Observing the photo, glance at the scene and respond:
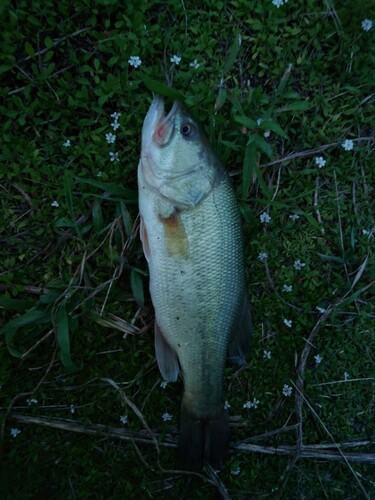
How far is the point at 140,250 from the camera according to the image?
2.39 m

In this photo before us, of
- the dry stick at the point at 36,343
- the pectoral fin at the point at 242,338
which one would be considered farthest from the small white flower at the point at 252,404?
the dry stick at the point at 36,343

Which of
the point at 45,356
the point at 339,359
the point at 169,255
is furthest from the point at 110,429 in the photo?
the point at 339,359

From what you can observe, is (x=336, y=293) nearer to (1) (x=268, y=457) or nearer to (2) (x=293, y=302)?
(2) (x=293, y=302)

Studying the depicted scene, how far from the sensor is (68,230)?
2.39 m

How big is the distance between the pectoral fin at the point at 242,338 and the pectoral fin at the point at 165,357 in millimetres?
357

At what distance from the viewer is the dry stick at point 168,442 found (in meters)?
2.40

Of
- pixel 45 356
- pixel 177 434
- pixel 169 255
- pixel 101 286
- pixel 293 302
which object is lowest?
pixel 177 434

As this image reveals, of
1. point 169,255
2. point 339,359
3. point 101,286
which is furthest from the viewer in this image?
point 339,359

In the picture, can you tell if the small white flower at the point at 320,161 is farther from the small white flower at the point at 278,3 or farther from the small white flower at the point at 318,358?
the small white flower at the point at 318,358

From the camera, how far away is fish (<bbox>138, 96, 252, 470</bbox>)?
6.63ft

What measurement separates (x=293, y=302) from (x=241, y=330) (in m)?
0.53

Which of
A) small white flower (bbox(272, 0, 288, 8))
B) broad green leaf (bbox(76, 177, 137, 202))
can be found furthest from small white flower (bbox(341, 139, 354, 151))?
broad green leaf (bbox(76, 177, 137, 202))

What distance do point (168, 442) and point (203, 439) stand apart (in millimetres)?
261

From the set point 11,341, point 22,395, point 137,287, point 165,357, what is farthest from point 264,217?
point 22,395
